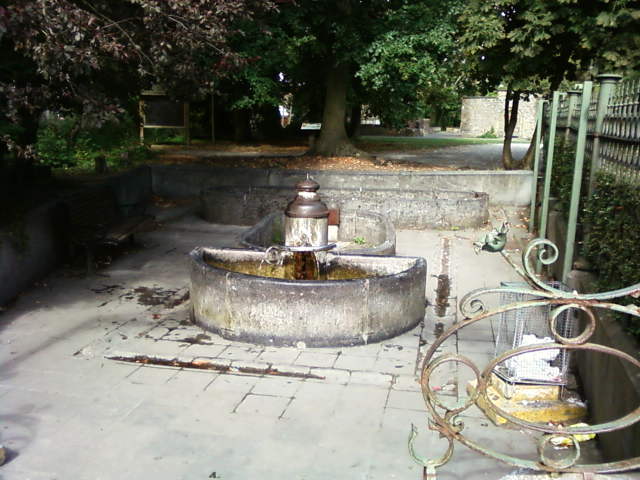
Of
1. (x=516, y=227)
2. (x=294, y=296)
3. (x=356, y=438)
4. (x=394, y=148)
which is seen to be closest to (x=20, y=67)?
(x=294, y=296)

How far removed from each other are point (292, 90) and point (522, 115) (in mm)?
28716

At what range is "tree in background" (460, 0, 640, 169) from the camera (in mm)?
12992

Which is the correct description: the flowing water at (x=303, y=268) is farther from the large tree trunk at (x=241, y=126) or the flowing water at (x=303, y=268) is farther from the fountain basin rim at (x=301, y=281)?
the large tree trunk at (x=241, y=126)

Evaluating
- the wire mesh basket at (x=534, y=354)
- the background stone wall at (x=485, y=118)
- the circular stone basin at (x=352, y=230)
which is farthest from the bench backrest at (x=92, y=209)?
the background stone wall at (x=485, y=118)

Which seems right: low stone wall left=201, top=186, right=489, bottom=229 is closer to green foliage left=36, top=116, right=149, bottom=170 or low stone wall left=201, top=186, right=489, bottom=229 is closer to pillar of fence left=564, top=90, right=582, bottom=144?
pillar of fence left=564, top=90, right=582, bottom=144

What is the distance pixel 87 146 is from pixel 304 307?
14.6m

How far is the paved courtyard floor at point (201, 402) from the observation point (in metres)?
4.25

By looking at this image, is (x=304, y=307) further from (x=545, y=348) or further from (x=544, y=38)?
(x=544, y=38)

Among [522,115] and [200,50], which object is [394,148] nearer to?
[200,50]

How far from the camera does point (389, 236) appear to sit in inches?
376

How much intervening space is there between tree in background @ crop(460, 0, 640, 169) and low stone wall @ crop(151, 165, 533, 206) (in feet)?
9.01

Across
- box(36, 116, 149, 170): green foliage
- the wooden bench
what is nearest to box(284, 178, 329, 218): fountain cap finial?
the wooden bench

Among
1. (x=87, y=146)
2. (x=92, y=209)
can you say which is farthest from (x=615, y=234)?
(x=87, y=146)

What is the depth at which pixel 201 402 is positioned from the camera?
16.9 ft
